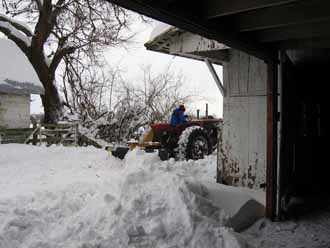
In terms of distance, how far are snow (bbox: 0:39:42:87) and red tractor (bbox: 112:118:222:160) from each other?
754 centimetres

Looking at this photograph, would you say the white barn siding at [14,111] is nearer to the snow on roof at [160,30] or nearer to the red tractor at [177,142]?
the red tractor at [177,142]

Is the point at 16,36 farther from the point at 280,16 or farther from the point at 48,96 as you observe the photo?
the point at 280,16

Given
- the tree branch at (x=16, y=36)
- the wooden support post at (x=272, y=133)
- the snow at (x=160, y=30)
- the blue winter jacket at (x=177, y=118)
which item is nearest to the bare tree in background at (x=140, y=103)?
the tree branch at (x=16, y=36)

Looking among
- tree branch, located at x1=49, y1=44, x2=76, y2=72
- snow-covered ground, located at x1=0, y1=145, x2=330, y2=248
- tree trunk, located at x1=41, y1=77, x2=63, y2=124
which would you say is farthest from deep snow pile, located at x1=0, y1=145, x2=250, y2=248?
tree branch, located at x1=49, y1=44, x2=76, y2=72

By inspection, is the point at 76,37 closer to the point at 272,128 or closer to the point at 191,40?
the point at 191,40

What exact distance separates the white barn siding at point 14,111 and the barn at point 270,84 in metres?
9.42

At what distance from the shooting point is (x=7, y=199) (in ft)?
15.7

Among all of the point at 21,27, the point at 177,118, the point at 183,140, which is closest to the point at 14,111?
the point at 21,27

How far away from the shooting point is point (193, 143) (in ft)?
26.9

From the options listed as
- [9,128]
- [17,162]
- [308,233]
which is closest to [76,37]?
[9,128]

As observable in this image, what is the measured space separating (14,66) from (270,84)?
12.7 meters

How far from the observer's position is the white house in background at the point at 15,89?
13.4 metres

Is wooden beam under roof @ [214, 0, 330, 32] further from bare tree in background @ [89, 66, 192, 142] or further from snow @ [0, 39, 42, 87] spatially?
snow @ [0, 39, 42, 87]

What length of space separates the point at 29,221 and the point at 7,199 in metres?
1.05
